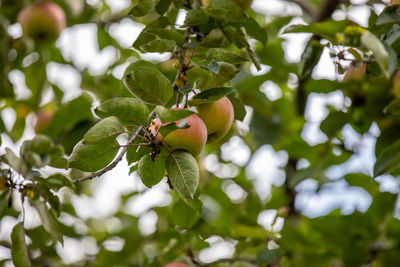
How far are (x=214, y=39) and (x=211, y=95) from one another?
0.25m

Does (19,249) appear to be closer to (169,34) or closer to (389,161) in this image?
(169,34)

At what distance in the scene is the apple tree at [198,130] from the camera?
943 millimetres

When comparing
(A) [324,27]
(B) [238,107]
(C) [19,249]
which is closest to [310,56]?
(A) [324,27]

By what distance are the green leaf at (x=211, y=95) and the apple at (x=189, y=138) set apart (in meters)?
0.04

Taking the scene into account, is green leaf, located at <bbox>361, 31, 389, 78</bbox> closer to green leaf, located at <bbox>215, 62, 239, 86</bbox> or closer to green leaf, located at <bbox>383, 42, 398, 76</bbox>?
green leaf, located at <bbox>383, 42, 398, 76</bbox>

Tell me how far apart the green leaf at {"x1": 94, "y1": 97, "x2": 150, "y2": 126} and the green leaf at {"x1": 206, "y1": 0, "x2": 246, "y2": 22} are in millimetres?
296

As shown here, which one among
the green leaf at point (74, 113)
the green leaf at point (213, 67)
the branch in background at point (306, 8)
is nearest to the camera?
the green leaf at point (213, 67)

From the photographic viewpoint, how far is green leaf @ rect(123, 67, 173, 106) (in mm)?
929

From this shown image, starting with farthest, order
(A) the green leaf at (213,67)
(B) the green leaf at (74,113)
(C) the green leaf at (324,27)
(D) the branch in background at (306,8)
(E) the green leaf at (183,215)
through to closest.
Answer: (D) the branch in background at (306,8), (B) the green leaf at (74,113), (E) the green leaf at (183,215), (C) the green leaf at (324,27), (A) the green leaf at (213,67)

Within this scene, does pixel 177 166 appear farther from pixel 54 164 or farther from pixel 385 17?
pixel 385 17

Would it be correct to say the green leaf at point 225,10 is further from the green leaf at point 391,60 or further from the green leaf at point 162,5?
the green leaf at point 391,60

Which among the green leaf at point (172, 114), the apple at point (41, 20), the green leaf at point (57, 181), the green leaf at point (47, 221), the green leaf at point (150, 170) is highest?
the green leaf at point (172, 114)

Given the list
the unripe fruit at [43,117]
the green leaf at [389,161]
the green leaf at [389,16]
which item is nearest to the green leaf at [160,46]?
the green leaf at [389,16]

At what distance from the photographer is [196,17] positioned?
3.51 ft
